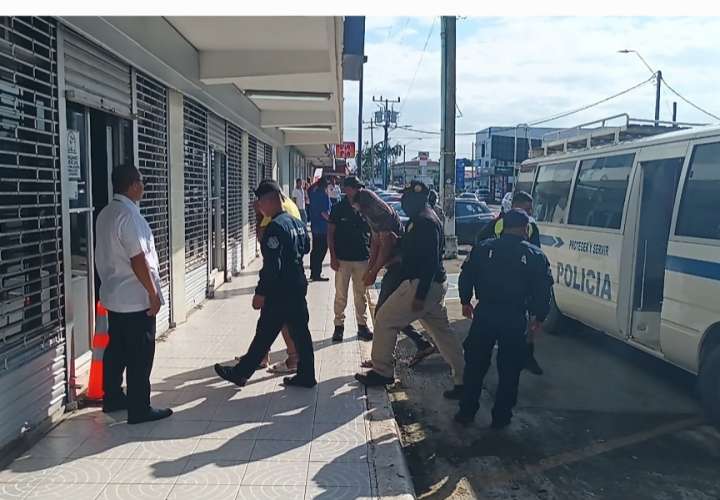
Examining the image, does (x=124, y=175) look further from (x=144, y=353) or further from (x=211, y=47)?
(x=211, y=47)

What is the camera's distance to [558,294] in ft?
25.8

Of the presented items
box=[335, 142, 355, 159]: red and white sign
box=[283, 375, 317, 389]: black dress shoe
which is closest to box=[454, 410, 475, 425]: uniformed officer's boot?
box=[283, 375, 317, 389]: black dress shoe

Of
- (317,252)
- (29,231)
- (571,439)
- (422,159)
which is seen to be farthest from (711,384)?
(422,159)

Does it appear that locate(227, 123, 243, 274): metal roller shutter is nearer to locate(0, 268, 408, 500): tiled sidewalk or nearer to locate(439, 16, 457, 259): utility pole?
locate(439, 16, 457, 259): utility pole

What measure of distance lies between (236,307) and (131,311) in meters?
4.49

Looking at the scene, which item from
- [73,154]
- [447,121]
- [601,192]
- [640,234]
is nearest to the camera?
[73,154]

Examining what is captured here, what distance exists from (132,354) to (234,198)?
755 centimetres

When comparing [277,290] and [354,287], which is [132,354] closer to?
[277,290]

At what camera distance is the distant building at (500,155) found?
177ft

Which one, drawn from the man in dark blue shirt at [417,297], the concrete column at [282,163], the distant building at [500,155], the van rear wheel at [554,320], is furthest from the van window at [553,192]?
the distant building at [500,155]

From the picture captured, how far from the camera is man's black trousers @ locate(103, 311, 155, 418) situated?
4.53 m

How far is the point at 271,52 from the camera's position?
8148mm

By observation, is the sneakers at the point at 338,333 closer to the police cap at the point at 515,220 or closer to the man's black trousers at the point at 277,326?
the man's black trousers at the point at 277,326

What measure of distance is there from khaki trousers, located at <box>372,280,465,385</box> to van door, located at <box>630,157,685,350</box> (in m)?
2.03
